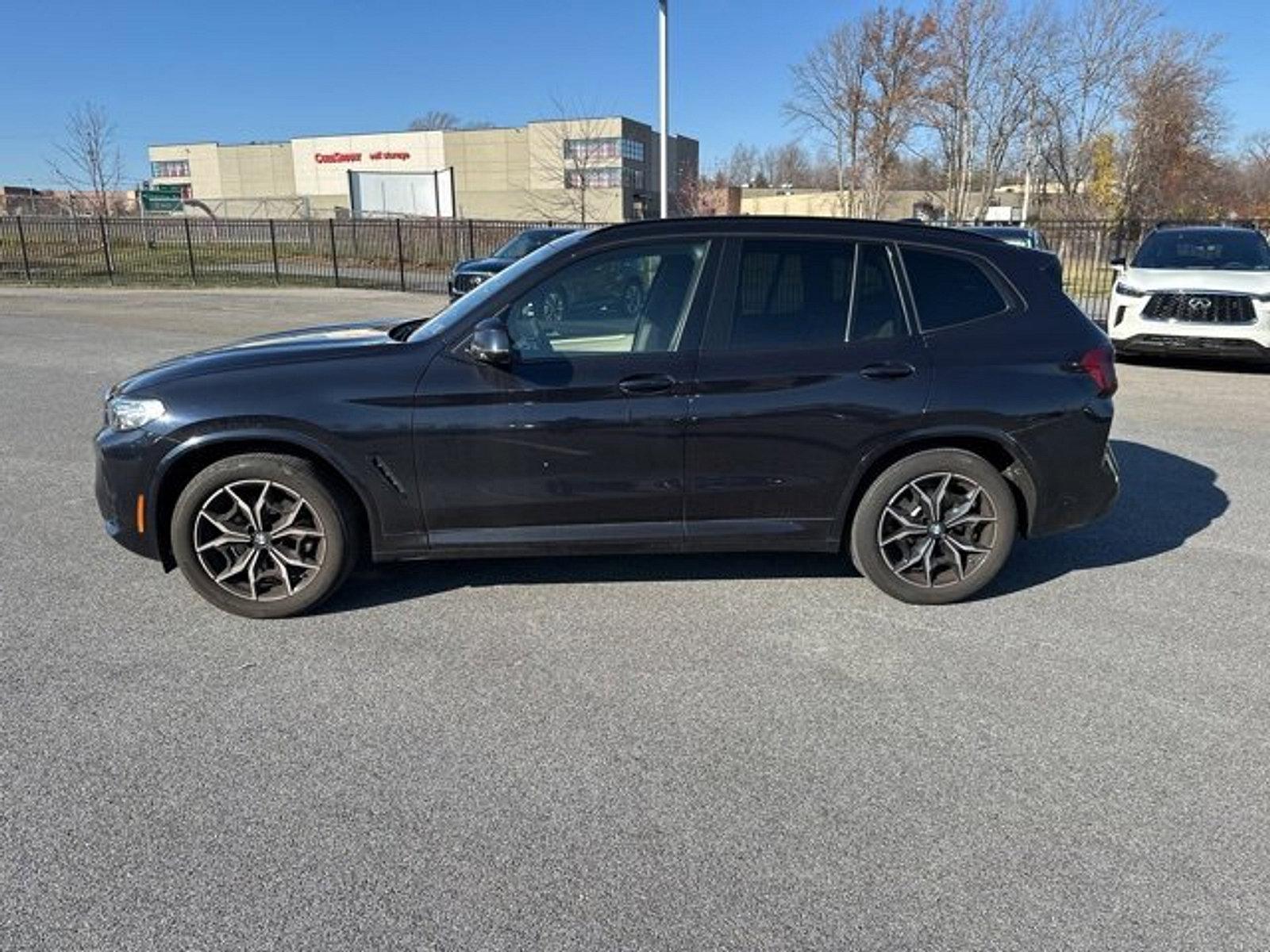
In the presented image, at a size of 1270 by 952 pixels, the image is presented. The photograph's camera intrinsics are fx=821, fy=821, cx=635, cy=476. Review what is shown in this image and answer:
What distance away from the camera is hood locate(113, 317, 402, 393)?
11.9 ft

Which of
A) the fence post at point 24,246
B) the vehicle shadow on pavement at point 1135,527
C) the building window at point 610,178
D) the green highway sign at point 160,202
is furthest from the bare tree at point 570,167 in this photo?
the vehicle shadow on pavement at point 1135,527

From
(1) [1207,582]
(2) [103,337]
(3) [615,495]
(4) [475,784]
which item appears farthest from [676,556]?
(2) [103,337]

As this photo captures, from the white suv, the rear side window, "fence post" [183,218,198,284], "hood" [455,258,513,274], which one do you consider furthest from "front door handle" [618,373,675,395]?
"fence post" [183,218,198,284]

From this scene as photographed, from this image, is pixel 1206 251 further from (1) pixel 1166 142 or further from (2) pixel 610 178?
(2) pixel 610 178

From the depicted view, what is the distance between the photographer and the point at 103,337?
1316cm

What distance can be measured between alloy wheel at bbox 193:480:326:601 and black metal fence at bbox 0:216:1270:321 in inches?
800

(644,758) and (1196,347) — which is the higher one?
(1196,347)

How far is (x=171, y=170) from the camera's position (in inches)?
3652

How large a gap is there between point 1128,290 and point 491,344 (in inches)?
375

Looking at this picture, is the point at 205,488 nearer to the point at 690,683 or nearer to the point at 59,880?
the point at 59,880

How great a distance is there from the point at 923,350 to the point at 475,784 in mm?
2664

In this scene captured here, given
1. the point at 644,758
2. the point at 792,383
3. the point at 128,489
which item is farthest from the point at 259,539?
the point at 792,383

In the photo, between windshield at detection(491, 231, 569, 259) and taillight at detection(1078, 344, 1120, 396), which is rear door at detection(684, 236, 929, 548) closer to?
taillight at detection(1078, 344, 1120, 396)

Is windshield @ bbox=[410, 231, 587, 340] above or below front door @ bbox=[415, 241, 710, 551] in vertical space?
above
